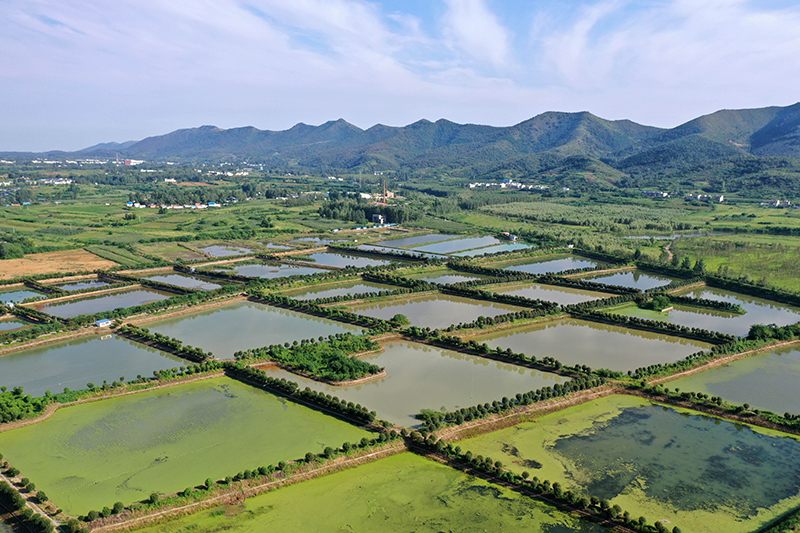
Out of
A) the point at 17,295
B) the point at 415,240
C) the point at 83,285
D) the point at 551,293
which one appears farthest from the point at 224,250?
the point at 551,293

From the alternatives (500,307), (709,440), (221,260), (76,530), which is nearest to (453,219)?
(221,260)

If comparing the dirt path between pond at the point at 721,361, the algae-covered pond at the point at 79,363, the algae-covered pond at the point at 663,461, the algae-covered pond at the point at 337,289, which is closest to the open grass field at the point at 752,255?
the dirt path between pond at the point at 721,361

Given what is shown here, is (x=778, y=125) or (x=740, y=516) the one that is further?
(x=778, y=125)

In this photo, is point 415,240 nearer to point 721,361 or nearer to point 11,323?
point 721,361

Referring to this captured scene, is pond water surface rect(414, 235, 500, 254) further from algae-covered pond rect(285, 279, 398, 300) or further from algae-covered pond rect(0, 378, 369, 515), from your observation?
algae-covered pond rect(0, 378, 369, 515)

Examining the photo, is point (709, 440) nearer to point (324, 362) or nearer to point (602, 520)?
point (602, 520)

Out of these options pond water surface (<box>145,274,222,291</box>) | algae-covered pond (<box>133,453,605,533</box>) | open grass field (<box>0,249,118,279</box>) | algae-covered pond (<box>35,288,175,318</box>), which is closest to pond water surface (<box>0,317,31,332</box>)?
algae-covered pond (<box>35,288,175,318</box>)
